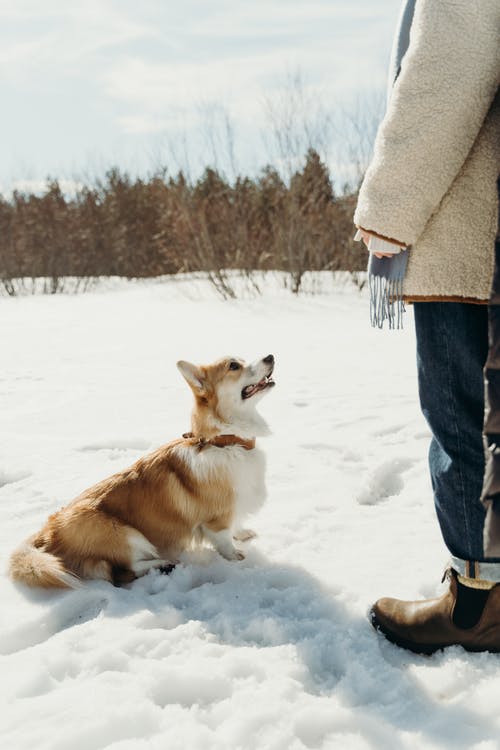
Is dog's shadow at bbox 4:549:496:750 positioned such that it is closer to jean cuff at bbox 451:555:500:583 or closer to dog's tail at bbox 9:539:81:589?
dog's tail at bbox 9:539:81:589

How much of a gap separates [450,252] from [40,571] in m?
1.77

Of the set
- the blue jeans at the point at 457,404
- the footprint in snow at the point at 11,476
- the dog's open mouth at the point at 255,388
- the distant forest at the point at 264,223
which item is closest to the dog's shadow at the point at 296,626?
the blue jeans at the point at 457,404

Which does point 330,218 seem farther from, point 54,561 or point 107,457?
point 54,561

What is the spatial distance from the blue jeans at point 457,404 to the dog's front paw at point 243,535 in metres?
1.17

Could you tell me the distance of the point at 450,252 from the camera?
1534 mm

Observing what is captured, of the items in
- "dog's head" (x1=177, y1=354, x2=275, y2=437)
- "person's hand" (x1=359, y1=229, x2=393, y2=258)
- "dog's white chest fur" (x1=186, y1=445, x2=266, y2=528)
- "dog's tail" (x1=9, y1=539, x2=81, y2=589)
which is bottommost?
"dog's tail" (x1=9, y1=539, x2=81, y2=589)

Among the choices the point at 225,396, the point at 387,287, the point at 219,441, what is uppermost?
the point at 387,287

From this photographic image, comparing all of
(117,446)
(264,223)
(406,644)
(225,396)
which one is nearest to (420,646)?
(406,644)

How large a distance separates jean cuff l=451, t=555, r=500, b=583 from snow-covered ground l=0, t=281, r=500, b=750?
0.78 feet

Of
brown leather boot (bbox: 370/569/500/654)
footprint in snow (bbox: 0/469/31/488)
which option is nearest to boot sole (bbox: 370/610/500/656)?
brown leather boot (bbox: 370/569/500/654)

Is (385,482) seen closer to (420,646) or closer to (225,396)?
(225,396)

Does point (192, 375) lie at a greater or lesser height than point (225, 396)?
greater

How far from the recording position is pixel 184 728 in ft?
5.09

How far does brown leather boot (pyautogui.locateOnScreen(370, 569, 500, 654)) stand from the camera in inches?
70.3
